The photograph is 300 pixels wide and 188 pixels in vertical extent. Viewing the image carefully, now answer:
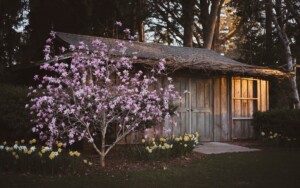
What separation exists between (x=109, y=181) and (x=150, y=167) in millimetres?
1708

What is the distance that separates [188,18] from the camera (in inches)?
890

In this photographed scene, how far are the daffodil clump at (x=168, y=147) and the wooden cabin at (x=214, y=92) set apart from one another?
10.1 ft

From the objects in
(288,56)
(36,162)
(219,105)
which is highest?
(288,56)

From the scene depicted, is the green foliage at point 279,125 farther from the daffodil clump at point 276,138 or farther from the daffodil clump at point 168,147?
the daffodil clump at point 168,147

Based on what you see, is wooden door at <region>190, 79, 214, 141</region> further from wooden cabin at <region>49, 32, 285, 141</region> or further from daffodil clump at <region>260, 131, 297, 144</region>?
daffodil clump at <region>260, 131, 297, 144</region>

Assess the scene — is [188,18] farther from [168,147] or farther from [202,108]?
[168,147]

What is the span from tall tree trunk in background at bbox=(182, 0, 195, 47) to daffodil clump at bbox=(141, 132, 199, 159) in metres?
13.7

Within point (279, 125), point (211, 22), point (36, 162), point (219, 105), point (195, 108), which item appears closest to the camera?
point (36, 162)

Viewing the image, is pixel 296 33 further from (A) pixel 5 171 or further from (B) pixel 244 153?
(A) pixel 5 171

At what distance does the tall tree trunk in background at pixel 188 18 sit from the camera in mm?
21969

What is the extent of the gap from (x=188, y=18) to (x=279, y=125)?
11.7 metres

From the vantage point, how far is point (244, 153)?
10547 mm

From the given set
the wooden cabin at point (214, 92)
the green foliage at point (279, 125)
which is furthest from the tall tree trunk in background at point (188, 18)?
the green foliage at point (279, 125)

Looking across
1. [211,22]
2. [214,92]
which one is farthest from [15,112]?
[211,22]
